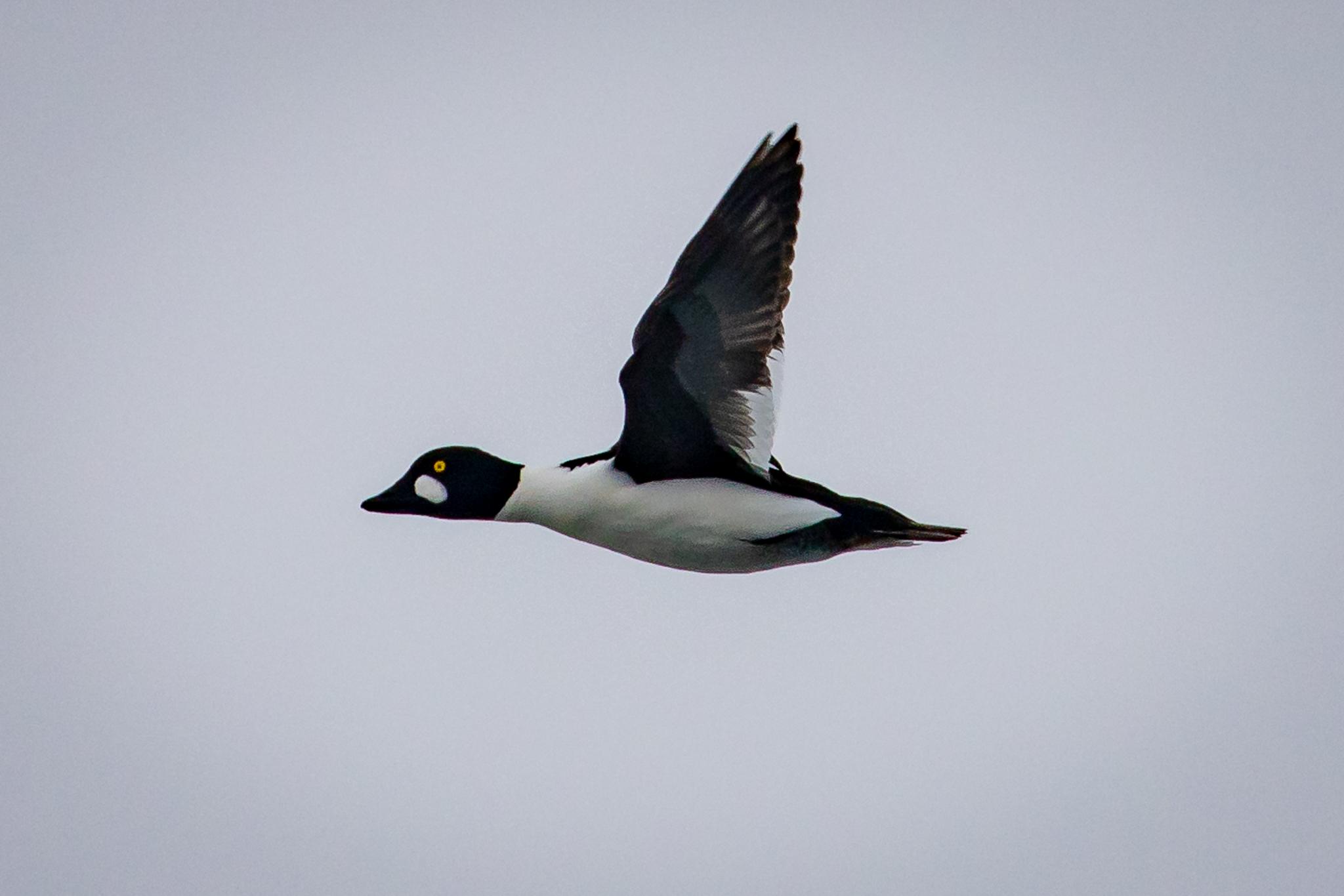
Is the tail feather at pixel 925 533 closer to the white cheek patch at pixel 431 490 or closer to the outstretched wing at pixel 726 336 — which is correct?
the outstretched wing at pixel 726 336

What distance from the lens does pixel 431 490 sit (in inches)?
422

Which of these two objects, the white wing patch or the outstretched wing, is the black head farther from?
the white wing patch

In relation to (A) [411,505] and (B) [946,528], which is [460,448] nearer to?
(A) [411,505]

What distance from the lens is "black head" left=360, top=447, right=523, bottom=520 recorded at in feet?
35.0

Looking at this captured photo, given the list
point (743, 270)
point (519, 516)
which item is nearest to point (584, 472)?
point (519, 516)

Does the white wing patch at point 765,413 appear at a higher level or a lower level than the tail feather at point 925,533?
higher

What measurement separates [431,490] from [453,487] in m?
0.13

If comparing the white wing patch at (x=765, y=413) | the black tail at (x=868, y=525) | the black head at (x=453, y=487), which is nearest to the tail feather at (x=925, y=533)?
the black tail at (x=868, y=525)

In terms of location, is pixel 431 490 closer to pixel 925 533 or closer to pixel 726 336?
pixel 726 336

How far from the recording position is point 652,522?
10359 mm

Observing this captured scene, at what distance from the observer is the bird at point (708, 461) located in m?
9.87

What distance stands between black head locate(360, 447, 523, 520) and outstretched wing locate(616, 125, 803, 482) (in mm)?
829

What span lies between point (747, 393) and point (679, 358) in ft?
1.51

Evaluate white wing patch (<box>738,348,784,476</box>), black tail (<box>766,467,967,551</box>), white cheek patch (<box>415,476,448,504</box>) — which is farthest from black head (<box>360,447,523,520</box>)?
black tail (<box>766,467,967,551</box>)
